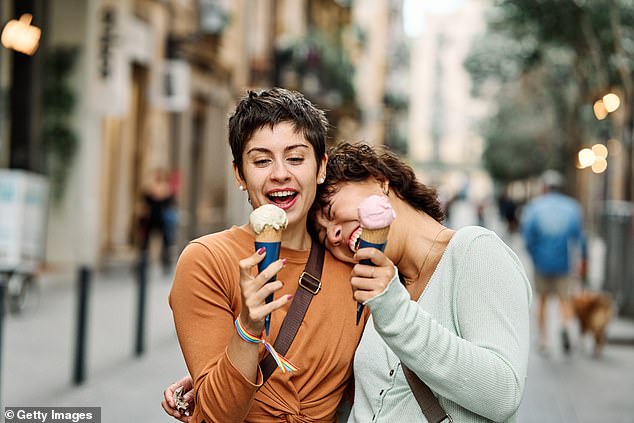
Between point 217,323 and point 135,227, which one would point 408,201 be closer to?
point 217,323

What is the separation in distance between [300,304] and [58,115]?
1420 cm

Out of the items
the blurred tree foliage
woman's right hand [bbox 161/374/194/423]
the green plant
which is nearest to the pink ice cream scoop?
woman's right hand [bbox 161/374/194/423]

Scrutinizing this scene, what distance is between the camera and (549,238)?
10508 mm

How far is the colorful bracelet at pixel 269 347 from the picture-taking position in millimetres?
2139

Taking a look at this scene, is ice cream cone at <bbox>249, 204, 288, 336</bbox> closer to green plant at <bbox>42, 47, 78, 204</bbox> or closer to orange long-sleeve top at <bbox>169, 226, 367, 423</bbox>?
orange long-sleeve top at <bbox>169, 226, 367, 423</bbox>

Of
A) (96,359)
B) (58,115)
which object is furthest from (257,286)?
(58,115)

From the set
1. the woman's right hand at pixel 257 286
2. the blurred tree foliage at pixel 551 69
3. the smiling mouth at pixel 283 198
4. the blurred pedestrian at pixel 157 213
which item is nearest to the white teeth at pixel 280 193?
the smiling mouth at pixel 283 198

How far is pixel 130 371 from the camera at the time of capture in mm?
8438

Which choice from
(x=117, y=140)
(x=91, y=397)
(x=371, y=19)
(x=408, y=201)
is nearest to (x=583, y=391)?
(x=91, y=397)

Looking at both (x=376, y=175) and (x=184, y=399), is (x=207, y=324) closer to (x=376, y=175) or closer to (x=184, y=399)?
(x=184, y=399)

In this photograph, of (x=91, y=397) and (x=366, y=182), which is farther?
(x=91, y=397)

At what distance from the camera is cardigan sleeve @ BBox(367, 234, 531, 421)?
2.11 meters

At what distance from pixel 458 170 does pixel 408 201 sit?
132m

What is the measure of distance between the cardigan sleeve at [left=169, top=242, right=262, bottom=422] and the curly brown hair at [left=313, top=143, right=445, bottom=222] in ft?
1.23
